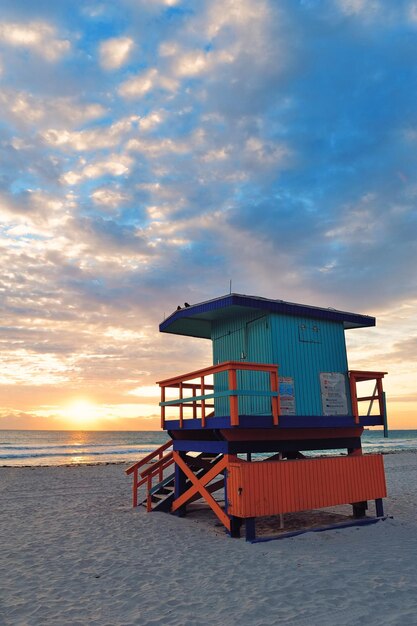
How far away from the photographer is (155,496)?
14.0 meters

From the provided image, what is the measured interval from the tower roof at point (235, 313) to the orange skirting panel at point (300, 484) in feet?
11.9

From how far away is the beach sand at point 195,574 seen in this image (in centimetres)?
607

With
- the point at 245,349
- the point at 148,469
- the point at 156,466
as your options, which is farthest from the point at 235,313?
the point at 148,469

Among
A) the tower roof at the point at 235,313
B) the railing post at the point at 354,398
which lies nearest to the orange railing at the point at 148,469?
the tower roof at the point at 235,313

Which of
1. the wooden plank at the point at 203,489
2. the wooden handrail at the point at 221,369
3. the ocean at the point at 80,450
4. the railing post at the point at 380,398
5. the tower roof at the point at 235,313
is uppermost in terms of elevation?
the tower roof at the point at 235,313

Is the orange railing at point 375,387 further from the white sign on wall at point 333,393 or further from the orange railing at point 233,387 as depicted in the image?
the orange railing at point 233,387

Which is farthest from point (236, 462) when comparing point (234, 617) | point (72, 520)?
point (72, 520)

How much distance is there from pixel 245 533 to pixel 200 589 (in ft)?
11.1

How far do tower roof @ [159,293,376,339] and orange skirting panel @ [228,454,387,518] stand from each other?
3613 millimetres

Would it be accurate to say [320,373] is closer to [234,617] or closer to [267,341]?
[267,341]

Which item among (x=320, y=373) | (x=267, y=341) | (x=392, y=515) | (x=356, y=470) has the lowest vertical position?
(x=392, y=515)

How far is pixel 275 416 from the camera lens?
32.7 ft

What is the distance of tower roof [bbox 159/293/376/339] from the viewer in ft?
36.4

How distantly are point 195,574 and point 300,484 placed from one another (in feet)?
11.5
